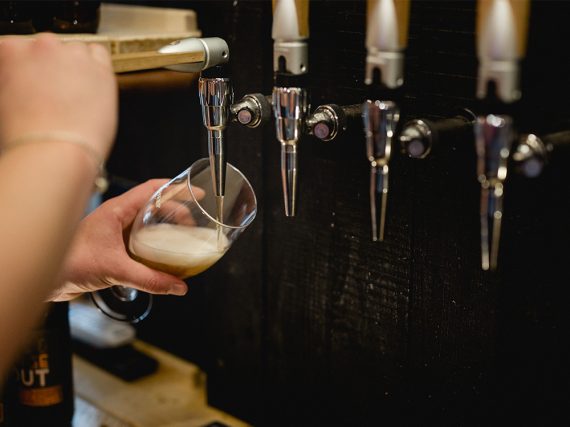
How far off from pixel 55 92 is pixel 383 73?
0.33 meters

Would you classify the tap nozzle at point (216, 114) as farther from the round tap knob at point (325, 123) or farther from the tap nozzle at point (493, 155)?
the tap nozzle at point (493, 155)

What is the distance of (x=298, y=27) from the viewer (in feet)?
3.25

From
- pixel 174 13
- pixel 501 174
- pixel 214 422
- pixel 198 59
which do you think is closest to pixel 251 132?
pixel 174 13

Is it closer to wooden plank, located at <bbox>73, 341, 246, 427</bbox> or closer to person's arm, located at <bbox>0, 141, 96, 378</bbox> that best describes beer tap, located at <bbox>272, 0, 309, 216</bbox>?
person's arm, located at <bbox>0, 141, 96, 378</bbox>

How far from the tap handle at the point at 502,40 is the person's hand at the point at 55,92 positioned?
364 mm

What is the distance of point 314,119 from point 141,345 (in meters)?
1.07

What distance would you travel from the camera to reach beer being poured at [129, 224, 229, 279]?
3.73ft

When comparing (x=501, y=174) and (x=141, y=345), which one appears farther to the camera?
(x=141, y=345)

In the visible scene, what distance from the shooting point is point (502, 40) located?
823 mm

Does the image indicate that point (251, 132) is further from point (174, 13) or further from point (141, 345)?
point (141, 345)

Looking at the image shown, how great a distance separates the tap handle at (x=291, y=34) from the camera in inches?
38.9

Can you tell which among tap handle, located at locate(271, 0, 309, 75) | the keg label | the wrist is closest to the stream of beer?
tap handle, located at locate(271, 0, 309, 75)

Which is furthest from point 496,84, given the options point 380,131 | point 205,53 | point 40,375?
point 40,375

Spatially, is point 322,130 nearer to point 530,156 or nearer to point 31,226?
point 530,156
